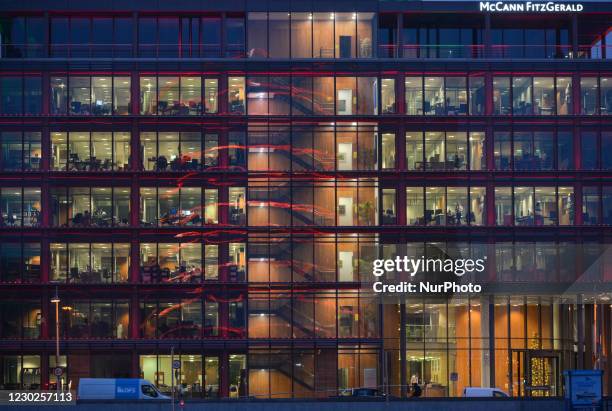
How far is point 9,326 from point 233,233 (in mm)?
20545

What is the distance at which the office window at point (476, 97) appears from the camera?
110 m

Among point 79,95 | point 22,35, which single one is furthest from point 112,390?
point 22,35

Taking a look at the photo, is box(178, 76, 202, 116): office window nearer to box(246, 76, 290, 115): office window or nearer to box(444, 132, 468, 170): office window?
box(246, 76, 290, 115): office window

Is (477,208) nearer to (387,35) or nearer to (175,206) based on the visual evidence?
(387,35)

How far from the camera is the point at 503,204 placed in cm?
10950

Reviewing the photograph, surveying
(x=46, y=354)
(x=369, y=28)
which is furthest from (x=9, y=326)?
(x=369, y=28)

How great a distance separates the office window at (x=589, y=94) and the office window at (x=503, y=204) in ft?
32.8

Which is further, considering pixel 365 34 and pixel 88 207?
pixel 365 34

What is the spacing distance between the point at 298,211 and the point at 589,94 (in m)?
27.7

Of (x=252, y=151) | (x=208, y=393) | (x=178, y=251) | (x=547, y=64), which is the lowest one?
(x=208, y=393)

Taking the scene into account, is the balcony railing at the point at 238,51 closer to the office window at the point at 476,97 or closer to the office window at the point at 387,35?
the office window at the point at 387,35

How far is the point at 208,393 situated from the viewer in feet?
349

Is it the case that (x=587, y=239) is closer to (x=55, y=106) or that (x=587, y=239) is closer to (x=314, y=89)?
(x=314, y=89)

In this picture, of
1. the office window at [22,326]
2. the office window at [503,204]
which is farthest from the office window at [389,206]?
the office window at [22,326]
